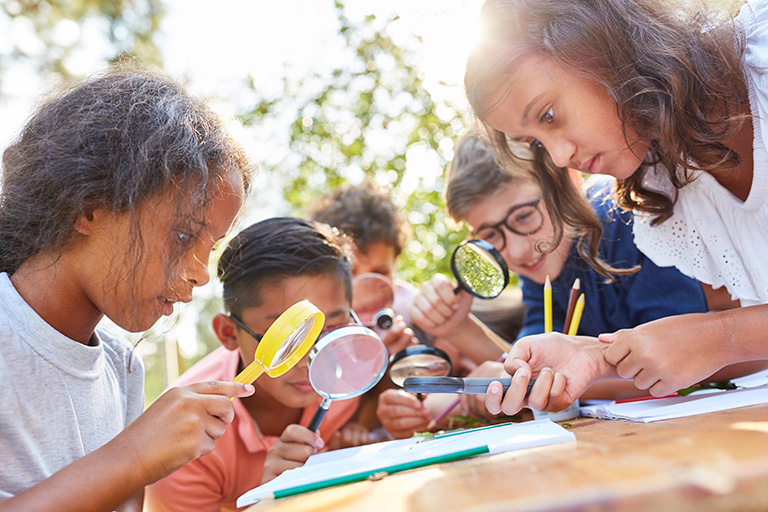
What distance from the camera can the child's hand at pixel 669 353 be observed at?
4.63 feet

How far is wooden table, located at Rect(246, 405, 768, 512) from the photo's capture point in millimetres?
524

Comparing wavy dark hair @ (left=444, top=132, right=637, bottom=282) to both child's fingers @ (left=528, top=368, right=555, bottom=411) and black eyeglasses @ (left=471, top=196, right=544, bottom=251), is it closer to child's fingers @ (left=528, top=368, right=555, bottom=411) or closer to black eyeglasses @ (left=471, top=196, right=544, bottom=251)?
black eyeglasses @ (left=471, top=196, right=544, bottom=251)

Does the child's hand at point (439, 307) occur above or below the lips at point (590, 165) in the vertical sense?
below

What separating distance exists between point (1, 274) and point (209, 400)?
26.0 inches

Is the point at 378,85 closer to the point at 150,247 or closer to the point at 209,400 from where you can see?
the point at 150,247

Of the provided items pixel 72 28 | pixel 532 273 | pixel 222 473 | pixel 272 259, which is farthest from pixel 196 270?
pixel 72 28

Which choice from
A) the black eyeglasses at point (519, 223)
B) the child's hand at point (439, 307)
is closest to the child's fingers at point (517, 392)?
the child's hand at point (439, 307)

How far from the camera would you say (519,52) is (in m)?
1.82

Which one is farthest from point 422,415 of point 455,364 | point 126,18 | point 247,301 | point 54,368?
point 126,18

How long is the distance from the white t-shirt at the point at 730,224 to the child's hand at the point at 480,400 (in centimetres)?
67

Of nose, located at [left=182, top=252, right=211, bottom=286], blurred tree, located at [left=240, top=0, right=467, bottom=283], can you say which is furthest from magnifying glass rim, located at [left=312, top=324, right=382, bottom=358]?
blurred tree, located at [left=240, top=0, right=467, bottom=283]

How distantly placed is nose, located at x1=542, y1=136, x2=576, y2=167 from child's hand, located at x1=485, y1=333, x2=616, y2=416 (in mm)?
541

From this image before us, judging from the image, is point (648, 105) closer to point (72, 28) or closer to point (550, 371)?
point (550, 371)

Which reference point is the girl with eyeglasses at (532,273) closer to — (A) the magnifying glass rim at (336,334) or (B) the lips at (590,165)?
(B) the lips at (590,165)
